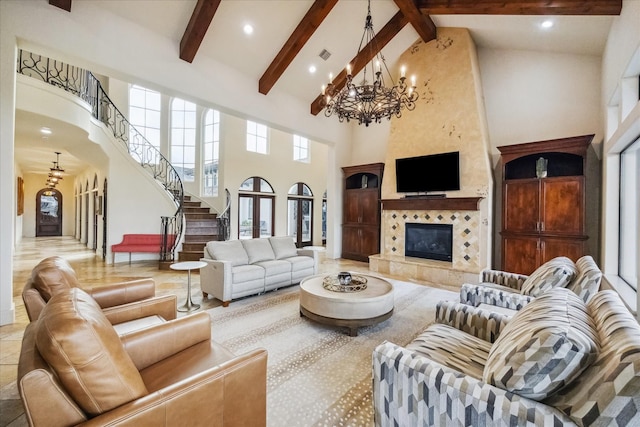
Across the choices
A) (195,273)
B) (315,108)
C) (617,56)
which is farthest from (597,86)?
(195,273)

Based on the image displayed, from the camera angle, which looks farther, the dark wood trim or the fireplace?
the fireplace

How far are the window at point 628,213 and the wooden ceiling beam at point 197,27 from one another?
5688 millimetres

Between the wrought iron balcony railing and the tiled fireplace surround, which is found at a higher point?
the wrought iron balcony railing

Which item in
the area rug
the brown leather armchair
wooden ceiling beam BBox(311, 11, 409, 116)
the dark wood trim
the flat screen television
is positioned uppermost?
wooden ceiling beam BBox(311, 11, 409, 116)

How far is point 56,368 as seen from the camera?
979 mm

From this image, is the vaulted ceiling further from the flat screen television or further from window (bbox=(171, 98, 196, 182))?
window (bbox=(171, 98, 196, 182))

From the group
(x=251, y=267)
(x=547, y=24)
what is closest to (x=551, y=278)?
(x=251, y=267)

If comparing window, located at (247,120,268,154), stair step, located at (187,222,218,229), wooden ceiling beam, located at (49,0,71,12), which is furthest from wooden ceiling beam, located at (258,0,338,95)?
stair step, located at (187,222,218,229)

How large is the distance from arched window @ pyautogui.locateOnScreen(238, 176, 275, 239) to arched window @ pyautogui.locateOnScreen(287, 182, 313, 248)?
71 cm

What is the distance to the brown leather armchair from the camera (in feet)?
5.74

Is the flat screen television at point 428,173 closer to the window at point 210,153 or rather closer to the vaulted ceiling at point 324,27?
the vaulted ceiling at point 324,27

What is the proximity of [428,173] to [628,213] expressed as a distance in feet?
9.41

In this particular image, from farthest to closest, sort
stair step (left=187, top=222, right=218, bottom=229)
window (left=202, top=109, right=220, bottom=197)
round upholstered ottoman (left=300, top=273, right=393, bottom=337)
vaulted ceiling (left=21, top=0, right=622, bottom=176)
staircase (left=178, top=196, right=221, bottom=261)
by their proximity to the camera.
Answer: window (left=202, top=109, right=220, bottom=197)
stair step (left=187, top=222, right=218, bottom=229)
staircase (left=178, top=196, right=221, bottom=261)
vaulted ceiling (left=21, top=0, right=622, bottom=176)
round upholstered ottoman (left=300, top=273, right=393, bottom=337)

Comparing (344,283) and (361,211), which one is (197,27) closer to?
(344,283)
